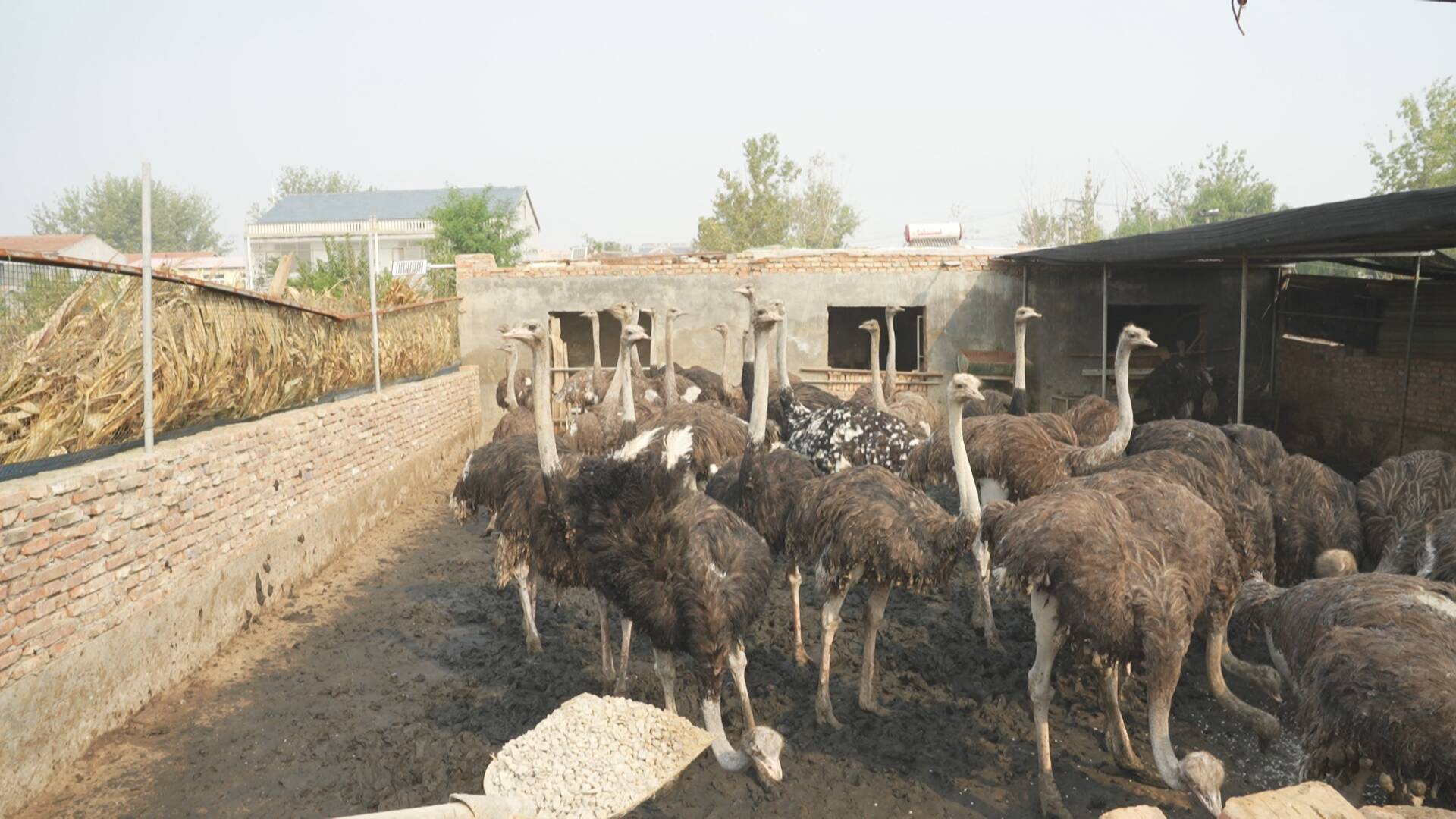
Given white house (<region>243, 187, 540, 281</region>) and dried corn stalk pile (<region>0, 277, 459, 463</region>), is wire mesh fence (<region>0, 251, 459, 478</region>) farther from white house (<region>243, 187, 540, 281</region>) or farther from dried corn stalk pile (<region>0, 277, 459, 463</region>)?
white house (<region>243, 187, 540, 281</region>)

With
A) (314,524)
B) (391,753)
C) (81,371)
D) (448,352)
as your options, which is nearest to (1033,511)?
(391,753)

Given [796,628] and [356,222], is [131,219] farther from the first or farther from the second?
[796,628]

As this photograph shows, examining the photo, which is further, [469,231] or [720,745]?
[469,231]

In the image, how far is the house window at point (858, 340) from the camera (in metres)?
20.4

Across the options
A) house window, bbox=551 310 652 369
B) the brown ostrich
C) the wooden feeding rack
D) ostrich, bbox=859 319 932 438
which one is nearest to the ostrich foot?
the brown ostrich

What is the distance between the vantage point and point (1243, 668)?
5.43 metres

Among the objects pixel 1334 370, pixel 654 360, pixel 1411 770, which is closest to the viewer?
pixel 1411 770

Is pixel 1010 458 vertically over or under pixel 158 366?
under

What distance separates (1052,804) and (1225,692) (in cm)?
122

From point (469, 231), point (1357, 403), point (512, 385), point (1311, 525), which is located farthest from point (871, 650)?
point (469, 231)

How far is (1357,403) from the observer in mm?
12859

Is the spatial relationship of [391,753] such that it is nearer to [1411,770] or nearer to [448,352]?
[1411,770]

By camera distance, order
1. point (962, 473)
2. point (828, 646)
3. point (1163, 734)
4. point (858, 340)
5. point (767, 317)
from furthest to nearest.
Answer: point (858, 340) < point (767, 317) < point (962, 473) < point (828, 646) < point (1163, 734)

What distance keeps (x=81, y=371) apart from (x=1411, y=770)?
6.98 meters
